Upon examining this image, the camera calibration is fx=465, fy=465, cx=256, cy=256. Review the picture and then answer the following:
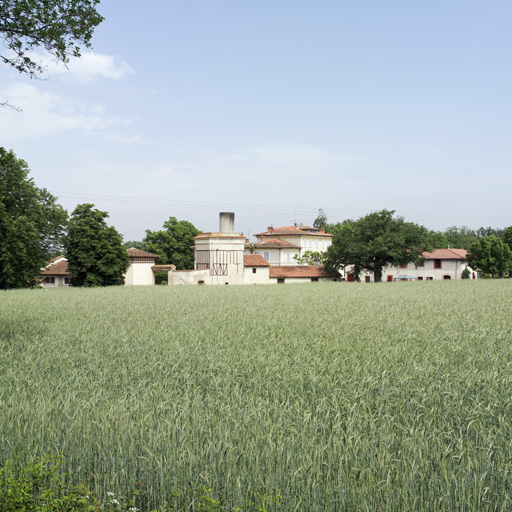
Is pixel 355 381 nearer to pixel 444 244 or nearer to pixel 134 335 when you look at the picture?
pixel 134 335

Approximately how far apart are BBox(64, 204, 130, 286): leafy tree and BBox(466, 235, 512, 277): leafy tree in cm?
6496

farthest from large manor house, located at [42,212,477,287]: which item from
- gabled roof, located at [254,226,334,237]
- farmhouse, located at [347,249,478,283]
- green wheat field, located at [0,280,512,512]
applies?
green wheat field, located at [0,280,512,512]

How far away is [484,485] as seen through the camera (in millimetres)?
4199

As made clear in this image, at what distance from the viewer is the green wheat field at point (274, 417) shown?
13.9 ft

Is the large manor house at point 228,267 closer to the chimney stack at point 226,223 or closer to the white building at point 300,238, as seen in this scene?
the chimney stack at point 226,223

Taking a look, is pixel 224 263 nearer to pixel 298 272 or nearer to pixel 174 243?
pixel 298 272

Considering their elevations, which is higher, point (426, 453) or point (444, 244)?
point (444, 244)

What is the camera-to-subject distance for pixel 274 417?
577 centimetres

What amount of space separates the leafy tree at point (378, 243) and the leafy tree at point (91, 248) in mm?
30547

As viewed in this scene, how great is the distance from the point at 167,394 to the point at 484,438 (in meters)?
4.19

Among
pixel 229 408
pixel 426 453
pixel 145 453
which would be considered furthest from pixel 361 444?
pixel 145 453

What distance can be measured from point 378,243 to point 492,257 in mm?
34921

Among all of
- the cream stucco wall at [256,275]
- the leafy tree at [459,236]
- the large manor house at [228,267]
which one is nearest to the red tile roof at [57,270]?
the large manor house at [228,267]

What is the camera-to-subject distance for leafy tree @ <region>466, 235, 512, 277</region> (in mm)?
83000
